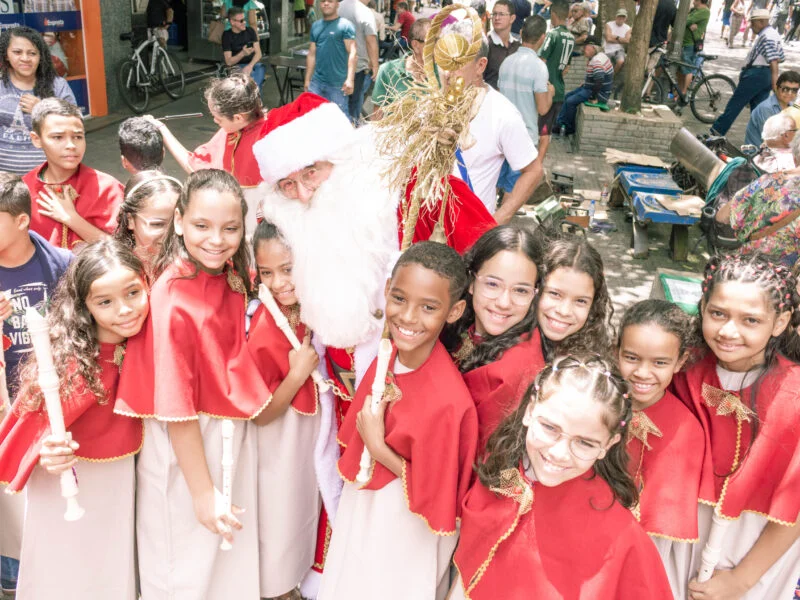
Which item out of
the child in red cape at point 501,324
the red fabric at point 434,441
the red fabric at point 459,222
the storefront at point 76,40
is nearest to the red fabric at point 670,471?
the child in red cape at point 501,324

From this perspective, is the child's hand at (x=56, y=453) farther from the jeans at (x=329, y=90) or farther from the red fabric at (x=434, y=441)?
the jeans at (x=329, y=90)

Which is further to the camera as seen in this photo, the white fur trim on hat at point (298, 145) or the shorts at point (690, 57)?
the shorts at point (690, 57)

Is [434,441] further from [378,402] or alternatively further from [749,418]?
[749,418]

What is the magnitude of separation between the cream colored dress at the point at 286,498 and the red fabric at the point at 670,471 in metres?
1.28

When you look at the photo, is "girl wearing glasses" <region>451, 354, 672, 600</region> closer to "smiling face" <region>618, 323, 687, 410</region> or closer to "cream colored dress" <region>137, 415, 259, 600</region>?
"smiling face" <region>618, 323, 687, 410</region>

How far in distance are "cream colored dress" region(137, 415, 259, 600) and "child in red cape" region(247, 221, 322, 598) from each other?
0.09 meters

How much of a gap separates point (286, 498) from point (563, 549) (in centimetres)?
128

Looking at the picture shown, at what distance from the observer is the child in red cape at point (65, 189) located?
3.37m

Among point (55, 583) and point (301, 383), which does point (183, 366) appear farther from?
point (55, 583)

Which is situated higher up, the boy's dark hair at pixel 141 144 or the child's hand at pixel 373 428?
the boy's dark hair at pixel 141 144

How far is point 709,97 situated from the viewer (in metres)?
14.7

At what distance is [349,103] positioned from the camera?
10.2 metres

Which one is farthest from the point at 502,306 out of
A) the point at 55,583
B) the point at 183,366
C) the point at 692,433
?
the point at 55,583

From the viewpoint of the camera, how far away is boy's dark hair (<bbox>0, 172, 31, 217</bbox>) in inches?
105
